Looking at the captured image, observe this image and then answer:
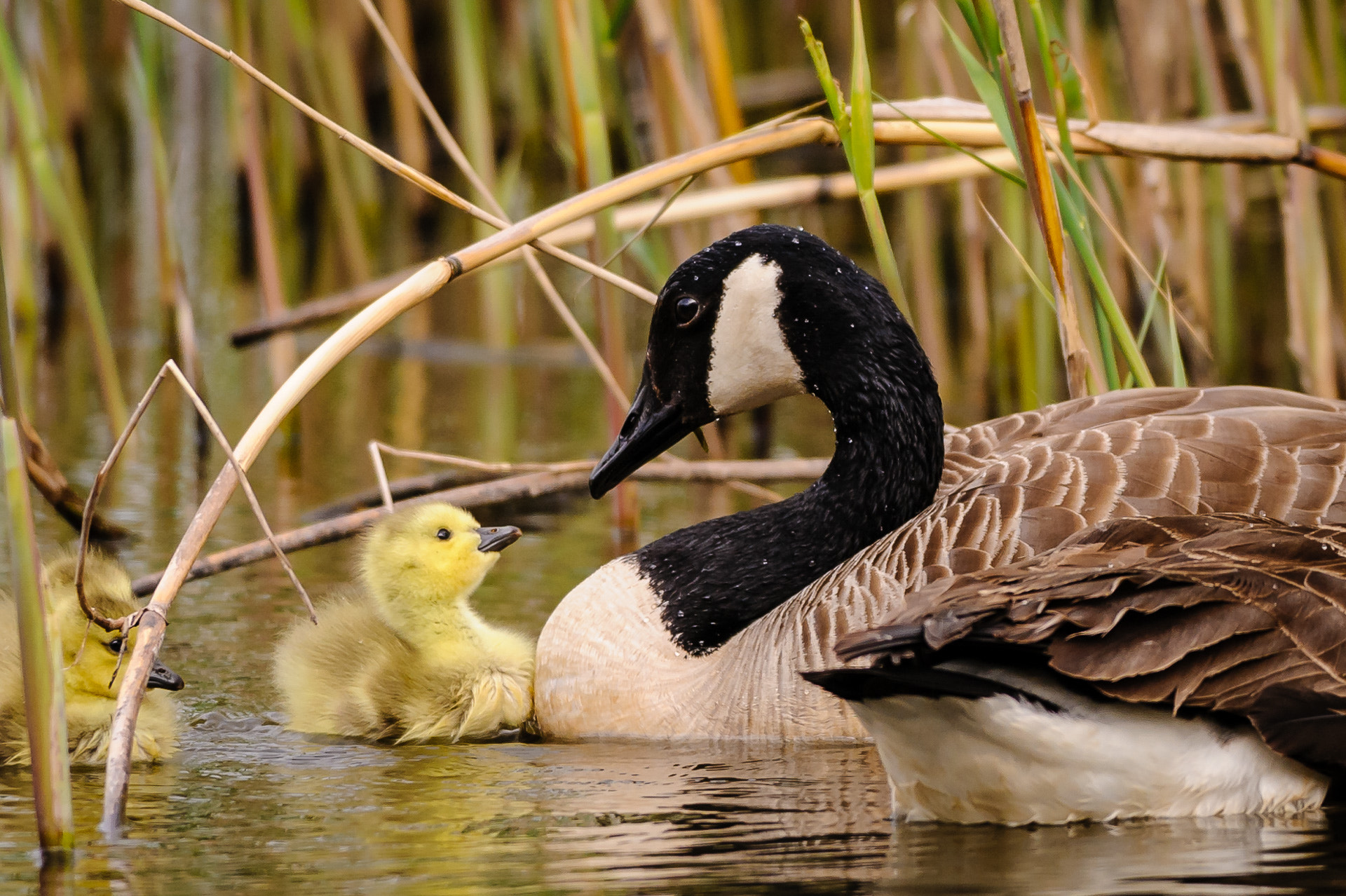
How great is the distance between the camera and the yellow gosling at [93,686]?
4273mm

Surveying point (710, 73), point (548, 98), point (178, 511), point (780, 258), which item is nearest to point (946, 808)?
point (780, 258)

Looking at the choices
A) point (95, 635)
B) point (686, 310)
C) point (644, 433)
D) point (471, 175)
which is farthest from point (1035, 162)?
point (95, 635)

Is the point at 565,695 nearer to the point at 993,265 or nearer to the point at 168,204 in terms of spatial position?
the point at 168,204

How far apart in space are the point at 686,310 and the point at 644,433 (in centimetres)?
38

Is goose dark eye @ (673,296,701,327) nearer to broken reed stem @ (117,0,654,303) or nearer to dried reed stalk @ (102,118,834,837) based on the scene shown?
broken reed stem @ (117,0,654,303)

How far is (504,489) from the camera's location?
19.8 feet

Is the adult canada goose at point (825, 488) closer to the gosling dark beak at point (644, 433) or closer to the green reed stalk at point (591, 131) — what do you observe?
the gosling dark beak at point (644, 433)

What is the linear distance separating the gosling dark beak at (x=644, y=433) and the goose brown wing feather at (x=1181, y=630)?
1.63 metres

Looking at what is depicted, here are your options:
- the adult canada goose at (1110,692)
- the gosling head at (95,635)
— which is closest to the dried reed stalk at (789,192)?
the gosling head at (95,635)

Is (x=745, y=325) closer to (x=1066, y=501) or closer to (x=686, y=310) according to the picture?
(x=686, y=310)

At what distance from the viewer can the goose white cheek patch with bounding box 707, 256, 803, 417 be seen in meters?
5.19

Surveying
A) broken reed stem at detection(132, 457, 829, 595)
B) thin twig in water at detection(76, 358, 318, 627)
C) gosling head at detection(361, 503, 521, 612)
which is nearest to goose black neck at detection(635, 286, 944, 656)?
gosling head at detection(361, 503, 521, 612)

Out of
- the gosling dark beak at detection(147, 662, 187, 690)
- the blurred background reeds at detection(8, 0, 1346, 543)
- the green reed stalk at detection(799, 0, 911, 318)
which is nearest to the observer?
the gosling dark beak at detection(147, 662, 187, 690)

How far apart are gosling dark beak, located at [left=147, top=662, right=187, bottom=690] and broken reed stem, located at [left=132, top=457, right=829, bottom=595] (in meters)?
0.93
